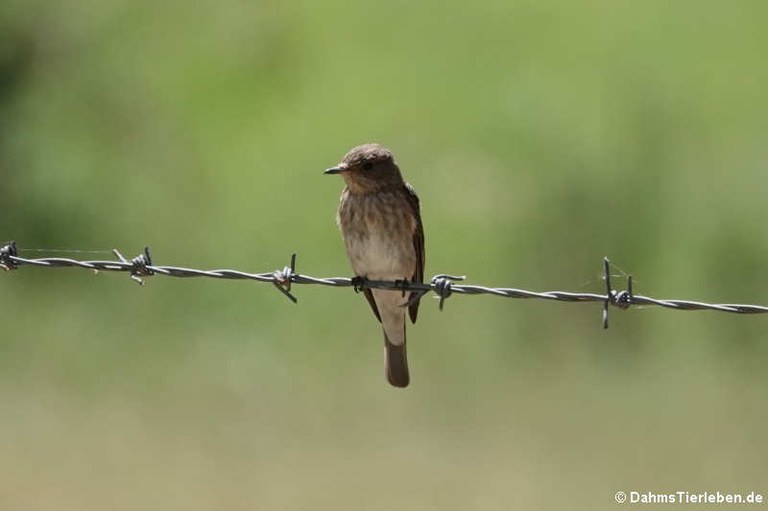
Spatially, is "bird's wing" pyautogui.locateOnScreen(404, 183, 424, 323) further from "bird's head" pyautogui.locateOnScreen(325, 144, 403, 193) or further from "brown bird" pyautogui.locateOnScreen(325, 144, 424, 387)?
"bird's head" pyautogui.locateOnScreen(325, 144, 403, 193)

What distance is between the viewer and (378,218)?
25.3ft

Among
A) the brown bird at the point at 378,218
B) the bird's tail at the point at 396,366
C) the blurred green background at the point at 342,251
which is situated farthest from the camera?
the blurred green background at the point at 342,251

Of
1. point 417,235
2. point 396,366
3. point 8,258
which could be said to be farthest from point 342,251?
point 8,258

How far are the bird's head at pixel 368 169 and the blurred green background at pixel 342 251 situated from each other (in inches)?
138

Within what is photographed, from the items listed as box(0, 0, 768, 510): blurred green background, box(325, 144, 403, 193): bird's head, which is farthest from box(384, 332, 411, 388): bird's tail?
box(0, 0, 768, 510): blurred green background

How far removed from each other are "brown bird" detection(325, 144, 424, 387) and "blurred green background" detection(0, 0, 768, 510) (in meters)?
3.32

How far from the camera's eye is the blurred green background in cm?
1144

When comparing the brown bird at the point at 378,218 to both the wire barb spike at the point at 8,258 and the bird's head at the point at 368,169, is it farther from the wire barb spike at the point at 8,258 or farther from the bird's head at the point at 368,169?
the wire barb spike at the point at 8,258

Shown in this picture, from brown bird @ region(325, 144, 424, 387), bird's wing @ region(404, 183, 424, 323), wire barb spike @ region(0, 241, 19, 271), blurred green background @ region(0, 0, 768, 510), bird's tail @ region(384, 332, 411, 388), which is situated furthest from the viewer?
blurred green background @ region(0, 0, 768, 510)

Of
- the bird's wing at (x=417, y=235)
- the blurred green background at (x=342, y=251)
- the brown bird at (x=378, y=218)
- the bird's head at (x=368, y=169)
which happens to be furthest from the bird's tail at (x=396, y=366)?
the blurred green background at (x=342, y=251)

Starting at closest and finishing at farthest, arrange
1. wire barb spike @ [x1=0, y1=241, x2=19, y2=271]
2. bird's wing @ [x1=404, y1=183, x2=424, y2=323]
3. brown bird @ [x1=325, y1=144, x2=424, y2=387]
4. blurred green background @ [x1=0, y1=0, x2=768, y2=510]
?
wire barb spike @ [x1=0, y1=241, x2=19, y2=271], brown bird @ [x1=325, y1=144, x2=424, y2=387], bird's wing @ [x1=404, y1=183, x2=424, y2=323], blurred green background @ [x1=0, y1=0, x2=768, y2=510]

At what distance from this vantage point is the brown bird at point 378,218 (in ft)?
25.2

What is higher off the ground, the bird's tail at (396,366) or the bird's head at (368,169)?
the bird's head at (368,169)

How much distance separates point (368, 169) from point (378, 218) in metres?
0.24
